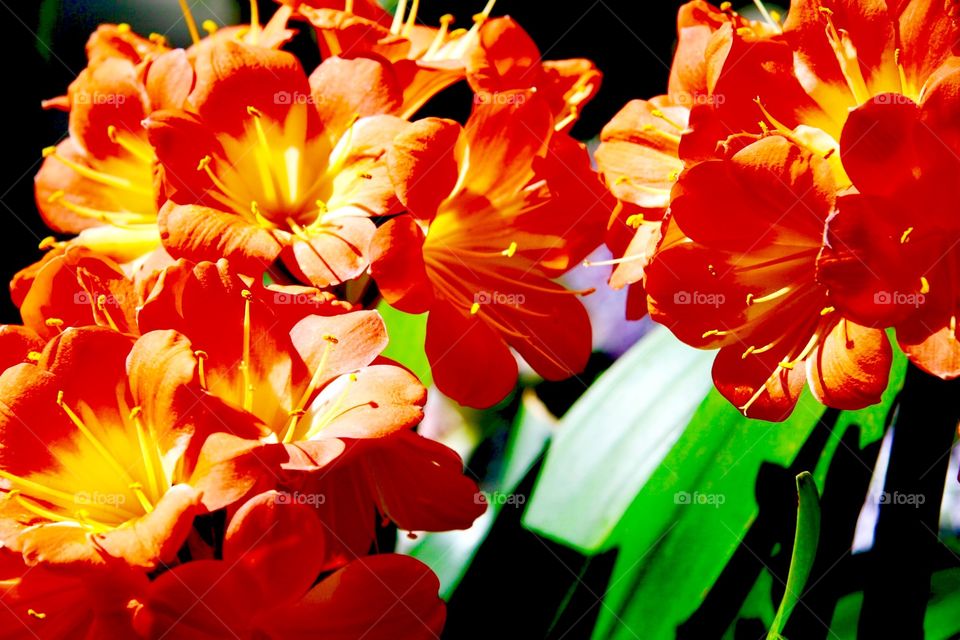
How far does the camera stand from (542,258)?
2.28 feet

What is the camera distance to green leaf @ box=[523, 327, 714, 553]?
30.0 inches

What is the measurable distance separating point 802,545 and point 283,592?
0.26 meters

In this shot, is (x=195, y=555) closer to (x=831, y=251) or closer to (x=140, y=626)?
(x=140, y=626)

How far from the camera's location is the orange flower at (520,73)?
0.65 metres

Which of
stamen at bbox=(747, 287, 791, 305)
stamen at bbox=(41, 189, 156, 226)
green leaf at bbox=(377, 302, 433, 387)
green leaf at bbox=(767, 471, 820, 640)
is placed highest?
stamen at bbox=(747, 287, 791, 305)

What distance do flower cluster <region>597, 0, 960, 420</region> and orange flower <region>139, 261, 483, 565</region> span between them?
0.15 metres

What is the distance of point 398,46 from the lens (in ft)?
2.23

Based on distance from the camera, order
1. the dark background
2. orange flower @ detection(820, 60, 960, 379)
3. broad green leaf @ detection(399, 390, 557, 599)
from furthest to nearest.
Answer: the dark background, broad green leaf @ detection(399, 390, 557, 599), orange flower @ detection(820, 60, 960, 379)

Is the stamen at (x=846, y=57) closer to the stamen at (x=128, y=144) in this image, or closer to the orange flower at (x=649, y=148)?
the orange flower at (x=649, y=148)

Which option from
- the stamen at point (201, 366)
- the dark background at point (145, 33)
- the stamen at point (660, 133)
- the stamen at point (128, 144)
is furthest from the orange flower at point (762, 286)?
the dark background at point (145, 33)

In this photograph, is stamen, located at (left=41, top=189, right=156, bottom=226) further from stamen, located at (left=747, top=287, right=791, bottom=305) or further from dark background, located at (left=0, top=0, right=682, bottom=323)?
stamen, located at (left=747, top=287, right=791, bottom=305)

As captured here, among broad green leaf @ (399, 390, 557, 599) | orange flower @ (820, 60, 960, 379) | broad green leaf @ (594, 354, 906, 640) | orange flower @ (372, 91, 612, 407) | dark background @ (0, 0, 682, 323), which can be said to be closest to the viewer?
orange flower @ (820, 60, 960, 379)

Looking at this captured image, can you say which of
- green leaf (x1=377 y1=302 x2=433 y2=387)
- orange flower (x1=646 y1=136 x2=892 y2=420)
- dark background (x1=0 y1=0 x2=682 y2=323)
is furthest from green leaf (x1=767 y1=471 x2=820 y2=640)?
dark background (x1=0 y1=0 x2=682 y2=323)

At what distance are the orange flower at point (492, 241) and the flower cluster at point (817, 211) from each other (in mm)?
69
